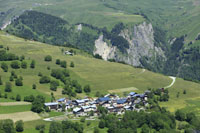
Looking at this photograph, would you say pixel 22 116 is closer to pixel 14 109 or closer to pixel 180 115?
pixel 14 109

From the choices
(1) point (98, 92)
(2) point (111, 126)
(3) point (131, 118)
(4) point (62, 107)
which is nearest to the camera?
(2) point (111, 126)

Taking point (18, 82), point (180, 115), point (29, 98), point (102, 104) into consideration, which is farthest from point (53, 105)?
point (180, 115)

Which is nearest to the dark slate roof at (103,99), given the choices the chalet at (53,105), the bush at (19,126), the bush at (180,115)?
the chalet at (53,105)

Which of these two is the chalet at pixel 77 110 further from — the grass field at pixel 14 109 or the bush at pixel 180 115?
the bush at pixel 180 115

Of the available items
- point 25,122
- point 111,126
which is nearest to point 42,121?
point 25,122

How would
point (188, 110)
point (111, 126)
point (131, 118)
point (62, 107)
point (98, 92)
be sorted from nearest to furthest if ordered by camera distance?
point (111, 126) → point (131, 118) → point (62, 107) → point (188, 110) → point (98, 92)

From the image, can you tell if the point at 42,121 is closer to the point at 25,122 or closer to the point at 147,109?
the point at 25,122
